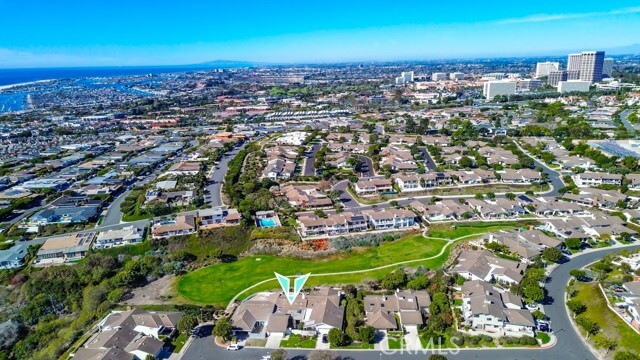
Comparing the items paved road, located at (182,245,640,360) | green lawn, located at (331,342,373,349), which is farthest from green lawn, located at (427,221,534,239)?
green lawn, located at (331,342,373,349)

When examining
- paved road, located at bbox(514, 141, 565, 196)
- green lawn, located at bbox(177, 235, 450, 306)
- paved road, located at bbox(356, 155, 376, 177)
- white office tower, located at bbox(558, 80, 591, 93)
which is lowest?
green lawn, located at bbox(177, 235, 450, 306)

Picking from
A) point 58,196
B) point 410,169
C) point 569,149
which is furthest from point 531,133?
point 58,196

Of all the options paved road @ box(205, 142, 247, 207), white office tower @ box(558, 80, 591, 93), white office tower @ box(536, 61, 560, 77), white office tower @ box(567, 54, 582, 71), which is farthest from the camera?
white office tower @ box(536, 61, 560, 77)

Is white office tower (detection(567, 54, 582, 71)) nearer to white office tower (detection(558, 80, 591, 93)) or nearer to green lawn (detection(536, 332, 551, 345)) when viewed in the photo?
white office tower (detection(558, 80, 591, 93))

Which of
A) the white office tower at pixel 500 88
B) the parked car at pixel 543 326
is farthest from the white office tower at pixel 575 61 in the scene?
the parked car at pixel 543 326

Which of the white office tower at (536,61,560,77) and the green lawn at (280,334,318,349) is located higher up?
the white office tower at (536,61,560,77)

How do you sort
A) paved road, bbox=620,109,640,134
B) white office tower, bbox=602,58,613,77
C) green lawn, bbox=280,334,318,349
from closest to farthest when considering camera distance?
green lawn, bbox=280,334,318,349 → paved road, bbox=620,109,640,134 → white office tower, bbox=602,58,613,77
